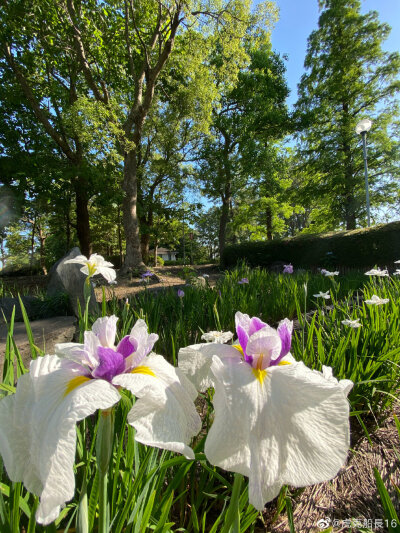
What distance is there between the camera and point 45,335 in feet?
9.77

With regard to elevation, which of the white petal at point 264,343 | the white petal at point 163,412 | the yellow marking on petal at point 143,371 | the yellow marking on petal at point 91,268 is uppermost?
the yellow marking on petal at point 91,268

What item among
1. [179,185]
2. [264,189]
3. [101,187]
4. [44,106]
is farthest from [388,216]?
[44,106]

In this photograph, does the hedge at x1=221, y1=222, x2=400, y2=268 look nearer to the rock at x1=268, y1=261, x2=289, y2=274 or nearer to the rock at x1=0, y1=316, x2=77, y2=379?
the rock at x1=268, y1=261, x2=289, y2=274

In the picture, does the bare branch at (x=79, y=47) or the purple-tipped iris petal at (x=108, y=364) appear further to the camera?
the bare branch at (x=79, y=47)

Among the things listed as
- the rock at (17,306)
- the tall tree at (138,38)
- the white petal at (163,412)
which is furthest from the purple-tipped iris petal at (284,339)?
the tall tree at (138,38)

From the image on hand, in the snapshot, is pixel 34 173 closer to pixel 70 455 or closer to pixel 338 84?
pixel 70 455

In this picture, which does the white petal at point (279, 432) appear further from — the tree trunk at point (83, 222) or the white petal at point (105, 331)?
the tree trunk at point (83, 222)

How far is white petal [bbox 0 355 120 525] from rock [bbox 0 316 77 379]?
2371 mm

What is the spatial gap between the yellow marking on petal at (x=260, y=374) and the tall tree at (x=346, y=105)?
17.0 metres

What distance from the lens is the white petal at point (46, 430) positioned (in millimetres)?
417

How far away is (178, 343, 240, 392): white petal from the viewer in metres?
0.62

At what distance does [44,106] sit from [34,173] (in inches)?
172

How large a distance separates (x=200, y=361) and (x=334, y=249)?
11.0m

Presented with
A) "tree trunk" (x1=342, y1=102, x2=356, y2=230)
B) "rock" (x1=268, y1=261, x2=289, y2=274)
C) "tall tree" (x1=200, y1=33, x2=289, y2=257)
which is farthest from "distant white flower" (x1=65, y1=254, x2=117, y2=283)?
"tree trunk" (x1=342, y1=102, x2=356, y2=230)
